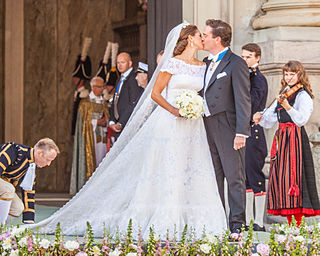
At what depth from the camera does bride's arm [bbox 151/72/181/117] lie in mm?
7156

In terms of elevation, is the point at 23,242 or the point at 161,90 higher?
the point at 161,90

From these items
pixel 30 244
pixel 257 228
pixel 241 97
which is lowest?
pixel 257 228

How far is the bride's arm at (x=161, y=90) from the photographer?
7156 millimetres

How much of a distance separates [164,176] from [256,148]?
4.47 ft

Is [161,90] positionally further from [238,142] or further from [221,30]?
[238,142]

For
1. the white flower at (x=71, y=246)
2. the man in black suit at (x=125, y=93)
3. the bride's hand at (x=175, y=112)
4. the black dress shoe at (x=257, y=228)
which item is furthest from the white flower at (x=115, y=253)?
the man in black suit at (x=125, y=93)

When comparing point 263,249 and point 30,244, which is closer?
point 263,249

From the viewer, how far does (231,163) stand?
696 centimetres

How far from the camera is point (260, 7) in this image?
9430 millimetres

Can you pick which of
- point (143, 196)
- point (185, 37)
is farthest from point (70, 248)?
point (185, 37)

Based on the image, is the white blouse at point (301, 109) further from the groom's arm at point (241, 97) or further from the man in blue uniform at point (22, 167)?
the man in blue uniform at point (22, 167)

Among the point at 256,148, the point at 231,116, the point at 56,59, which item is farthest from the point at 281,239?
the point at 56,59

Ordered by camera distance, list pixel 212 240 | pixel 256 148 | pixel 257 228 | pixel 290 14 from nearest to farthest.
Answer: pixel 212 240, pixel 257 228, pixel 256 148, pixel 290 14

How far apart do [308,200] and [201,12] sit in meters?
2.53
